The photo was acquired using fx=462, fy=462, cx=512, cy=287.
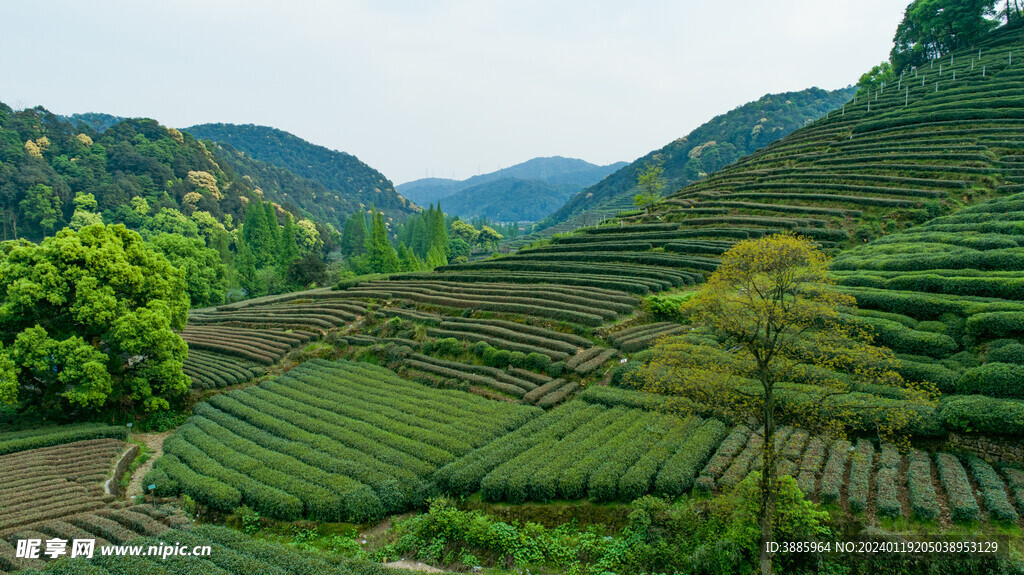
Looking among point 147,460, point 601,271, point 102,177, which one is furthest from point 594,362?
point 102,177

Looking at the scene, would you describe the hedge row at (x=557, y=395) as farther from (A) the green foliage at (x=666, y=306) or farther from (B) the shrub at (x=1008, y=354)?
(B) the shrub at (x=1008, y=354)

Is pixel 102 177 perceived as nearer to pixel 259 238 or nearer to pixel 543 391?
pixel 259 238

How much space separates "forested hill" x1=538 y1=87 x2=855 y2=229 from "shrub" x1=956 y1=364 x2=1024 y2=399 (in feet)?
447

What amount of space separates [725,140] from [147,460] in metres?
180

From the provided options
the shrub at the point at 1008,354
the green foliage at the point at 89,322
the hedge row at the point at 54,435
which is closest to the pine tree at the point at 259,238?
the green foliage at the point at 89,322

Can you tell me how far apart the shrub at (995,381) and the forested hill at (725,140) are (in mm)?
136287

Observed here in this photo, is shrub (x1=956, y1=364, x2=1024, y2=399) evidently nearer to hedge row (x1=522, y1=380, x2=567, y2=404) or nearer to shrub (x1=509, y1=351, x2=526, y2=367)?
hedge row (x1=522, y1=380, x2=567, y2=404)

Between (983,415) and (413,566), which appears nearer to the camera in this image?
(413,566)

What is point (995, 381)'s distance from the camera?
50.5 ft

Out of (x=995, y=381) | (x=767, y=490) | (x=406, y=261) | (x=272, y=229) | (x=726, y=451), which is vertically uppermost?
(x=272, y=229)

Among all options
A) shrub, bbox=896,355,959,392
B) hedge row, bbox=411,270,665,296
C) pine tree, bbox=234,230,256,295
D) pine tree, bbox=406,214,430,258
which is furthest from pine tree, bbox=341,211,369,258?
shrub, bbox=896,355,959,392

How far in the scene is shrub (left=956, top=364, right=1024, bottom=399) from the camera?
49.3 ft

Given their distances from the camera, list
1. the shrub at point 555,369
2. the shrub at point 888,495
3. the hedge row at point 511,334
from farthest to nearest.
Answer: the hedge row at point 511,334 < the shrub at point 555,369 < the shrub at point 888,495

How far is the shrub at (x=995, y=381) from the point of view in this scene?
15.0 metres
